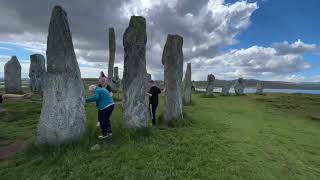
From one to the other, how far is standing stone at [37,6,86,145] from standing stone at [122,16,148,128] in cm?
214

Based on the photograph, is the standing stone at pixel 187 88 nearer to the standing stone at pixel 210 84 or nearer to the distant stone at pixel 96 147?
the standing stone at pixel 210 84

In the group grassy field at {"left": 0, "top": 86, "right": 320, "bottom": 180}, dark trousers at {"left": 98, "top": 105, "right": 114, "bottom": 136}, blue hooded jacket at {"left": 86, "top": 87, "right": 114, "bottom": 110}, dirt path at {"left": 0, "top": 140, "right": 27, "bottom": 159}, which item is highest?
blue hooded jacket at {"left": 86, "top": 87, "right": 114, "bottom": 110}

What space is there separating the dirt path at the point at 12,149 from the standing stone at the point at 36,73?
1766cm

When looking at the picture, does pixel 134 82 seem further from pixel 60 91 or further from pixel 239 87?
pixel 239 87

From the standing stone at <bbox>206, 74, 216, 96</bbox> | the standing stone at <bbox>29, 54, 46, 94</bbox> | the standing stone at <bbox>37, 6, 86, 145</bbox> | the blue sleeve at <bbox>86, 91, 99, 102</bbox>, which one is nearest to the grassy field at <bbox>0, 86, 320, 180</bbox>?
the standing stone at <bbox>37, 6, 86, 145</bbox>

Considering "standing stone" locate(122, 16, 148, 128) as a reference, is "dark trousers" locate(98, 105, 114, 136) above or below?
below

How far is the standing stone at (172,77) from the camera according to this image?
628 inches

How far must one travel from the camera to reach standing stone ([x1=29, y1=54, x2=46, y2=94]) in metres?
29.6

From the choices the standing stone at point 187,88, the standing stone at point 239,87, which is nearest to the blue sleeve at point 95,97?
the standing stone at point 187,88

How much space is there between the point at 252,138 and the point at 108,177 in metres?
7.75

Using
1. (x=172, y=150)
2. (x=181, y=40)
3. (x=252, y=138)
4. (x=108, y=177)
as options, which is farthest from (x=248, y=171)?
(x=181, y=40)

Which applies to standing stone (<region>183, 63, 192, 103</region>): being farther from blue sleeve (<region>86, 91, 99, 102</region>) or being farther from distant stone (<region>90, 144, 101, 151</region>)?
distant stone (<region>90, 144, 101, 151</region>)

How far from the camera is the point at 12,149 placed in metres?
12.0

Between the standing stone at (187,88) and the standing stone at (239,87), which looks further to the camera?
the standing stone at (239,87)
